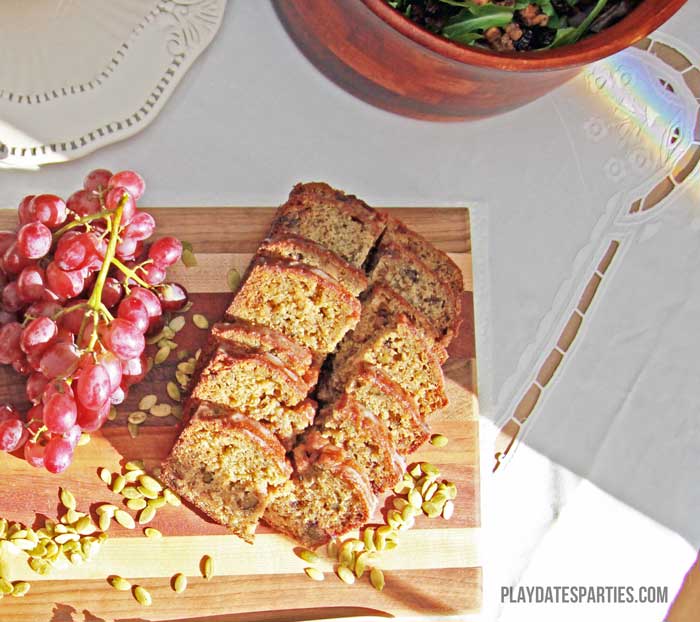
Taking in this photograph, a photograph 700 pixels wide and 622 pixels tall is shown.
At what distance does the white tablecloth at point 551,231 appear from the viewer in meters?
1.91

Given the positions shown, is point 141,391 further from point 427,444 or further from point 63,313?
point 427,444

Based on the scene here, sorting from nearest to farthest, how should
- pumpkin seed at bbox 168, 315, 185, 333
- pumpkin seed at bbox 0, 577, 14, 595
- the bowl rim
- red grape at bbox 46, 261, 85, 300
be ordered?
the bowl rim
red grape at bbox 46, 261, 85, 300
pumpkin seed at bbox 0, 577, 14, 595
pumpkin seed at bbox 168, 315, 185, 333

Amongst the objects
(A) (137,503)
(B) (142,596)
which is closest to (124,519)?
(A) (137,503)

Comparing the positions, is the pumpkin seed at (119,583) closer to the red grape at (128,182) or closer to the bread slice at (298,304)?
the bread slice at (298,304)

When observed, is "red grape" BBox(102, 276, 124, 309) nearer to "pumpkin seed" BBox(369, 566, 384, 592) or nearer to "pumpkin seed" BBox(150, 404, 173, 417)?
"pumpkin seed" BBox(150, 404, 173, 417)

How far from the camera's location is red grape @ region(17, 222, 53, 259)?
1591 millimetres

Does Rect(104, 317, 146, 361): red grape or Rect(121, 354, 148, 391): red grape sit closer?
Rect(104, 317, 146, 361): red grape

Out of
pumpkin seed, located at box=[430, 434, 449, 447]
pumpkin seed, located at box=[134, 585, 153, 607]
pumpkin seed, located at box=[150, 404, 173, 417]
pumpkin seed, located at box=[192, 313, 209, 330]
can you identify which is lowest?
pumpkin seed, located at box=[134, 585, 153, 607]

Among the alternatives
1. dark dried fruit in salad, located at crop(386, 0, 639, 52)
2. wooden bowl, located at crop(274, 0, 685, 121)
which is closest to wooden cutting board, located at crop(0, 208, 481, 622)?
wooden bowl, located at crop(274, 0, 685, 121)

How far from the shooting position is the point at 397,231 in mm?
1840

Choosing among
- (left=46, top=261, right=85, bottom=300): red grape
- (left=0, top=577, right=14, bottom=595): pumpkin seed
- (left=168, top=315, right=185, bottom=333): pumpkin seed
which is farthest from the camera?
(left=168, top=315, right=185, bottom=333): pumpkin seed

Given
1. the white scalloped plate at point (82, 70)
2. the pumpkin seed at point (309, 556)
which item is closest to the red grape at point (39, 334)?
the white scalloped plate at point (82, 70)

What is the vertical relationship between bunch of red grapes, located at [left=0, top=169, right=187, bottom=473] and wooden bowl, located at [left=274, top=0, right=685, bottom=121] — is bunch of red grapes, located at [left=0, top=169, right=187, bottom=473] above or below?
below

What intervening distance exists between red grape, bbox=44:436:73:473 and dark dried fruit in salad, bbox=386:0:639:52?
3.38 ft
